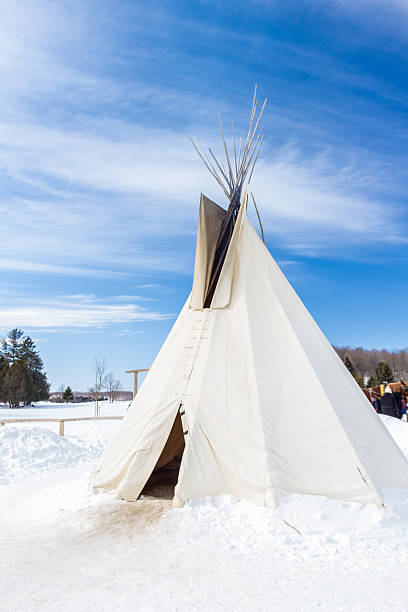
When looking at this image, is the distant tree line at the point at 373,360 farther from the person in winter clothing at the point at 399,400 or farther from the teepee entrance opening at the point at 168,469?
the teepee entrance opening at the point at 168,469

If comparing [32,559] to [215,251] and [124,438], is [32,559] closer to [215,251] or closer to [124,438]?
[124,438]

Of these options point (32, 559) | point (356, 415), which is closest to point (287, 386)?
point (356, 415)

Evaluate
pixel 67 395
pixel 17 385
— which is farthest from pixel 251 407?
pixel 67 395

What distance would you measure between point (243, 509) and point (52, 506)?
2.52 meters

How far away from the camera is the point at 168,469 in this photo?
287 inches

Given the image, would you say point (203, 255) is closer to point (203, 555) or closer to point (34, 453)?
point (203, 555)

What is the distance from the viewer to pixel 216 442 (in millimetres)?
5043

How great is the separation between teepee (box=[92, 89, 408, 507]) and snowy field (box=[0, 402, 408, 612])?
0.86ft

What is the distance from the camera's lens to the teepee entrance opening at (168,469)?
5798mm

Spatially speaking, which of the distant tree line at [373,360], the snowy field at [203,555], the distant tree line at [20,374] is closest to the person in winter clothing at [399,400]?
the snowy field at [203,555]

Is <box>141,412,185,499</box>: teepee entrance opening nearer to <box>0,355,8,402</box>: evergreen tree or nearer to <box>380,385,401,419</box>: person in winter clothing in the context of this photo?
<box>380,385,401,419</box>: person in winter clothing

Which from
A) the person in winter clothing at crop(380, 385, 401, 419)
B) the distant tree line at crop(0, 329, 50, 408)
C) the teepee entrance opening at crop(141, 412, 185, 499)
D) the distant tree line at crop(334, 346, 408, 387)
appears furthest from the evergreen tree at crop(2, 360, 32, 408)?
the distant tree line at crop(334, 346, 408, 387)

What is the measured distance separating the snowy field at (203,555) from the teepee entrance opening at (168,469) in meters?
0.66

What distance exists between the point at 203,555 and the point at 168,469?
3576 millimetres
